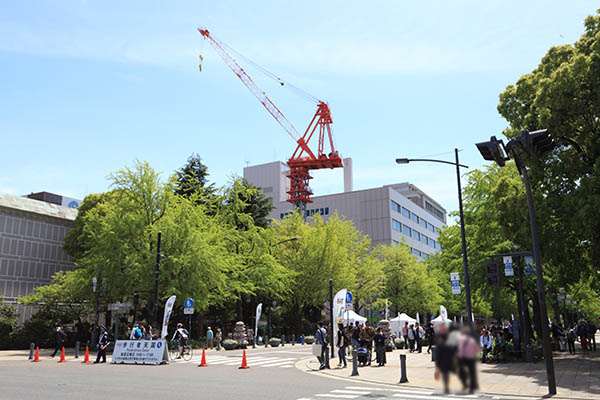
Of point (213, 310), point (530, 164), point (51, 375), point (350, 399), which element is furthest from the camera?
point (213, 310)

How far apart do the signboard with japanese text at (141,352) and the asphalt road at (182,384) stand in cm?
168

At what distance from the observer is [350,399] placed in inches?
500

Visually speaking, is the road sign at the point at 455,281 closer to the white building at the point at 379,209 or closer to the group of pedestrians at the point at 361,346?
the group of pedestrians at the point at 361,346

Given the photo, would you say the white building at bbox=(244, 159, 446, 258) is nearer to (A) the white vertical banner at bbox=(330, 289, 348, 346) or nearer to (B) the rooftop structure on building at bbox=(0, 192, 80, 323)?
(B) the rooftop structure on building at bbox=(0, 192, 80, 323)

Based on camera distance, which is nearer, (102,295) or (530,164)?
(530,164)

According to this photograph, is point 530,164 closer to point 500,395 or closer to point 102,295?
point 500,395

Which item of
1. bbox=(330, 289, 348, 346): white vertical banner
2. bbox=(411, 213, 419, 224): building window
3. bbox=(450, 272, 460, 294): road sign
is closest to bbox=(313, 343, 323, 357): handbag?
bbox=(330, 289, 348, 346): white vertical banner

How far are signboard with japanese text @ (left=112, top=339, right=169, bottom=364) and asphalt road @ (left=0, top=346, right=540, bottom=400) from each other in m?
1.68

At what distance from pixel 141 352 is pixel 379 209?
6993 cm

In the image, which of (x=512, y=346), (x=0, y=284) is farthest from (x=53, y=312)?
(x=512, y=346)

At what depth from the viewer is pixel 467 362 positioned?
1.01 metres

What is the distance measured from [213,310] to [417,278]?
28540 mm

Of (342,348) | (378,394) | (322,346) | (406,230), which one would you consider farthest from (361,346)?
(406,230)

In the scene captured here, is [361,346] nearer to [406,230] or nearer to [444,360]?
[444,360]
